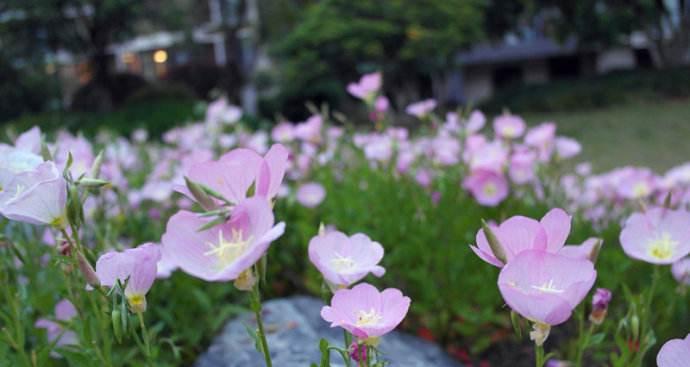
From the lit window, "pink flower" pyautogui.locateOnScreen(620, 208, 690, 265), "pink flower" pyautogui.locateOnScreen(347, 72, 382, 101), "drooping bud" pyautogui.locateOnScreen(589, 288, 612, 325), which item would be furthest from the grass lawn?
the lit window

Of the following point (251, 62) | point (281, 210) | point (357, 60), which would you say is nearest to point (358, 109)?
point (357, 60)

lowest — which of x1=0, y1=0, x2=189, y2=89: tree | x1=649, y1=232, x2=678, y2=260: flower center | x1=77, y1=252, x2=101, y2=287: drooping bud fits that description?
x1=0, y1=0, x2=189, y2=89: tree

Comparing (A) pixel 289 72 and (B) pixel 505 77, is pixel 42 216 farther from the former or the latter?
(B) pixel 505 77

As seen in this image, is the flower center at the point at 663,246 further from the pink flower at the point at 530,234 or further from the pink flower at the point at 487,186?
A: the pink flower at the point at 487,186

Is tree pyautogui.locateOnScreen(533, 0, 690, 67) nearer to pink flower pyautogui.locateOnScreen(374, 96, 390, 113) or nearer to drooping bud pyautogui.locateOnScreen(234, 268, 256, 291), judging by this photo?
pink flower pyautogui.locateOnScreen(374, 96, 390, 113)

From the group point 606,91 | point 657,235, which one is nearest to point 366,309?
point 657,235

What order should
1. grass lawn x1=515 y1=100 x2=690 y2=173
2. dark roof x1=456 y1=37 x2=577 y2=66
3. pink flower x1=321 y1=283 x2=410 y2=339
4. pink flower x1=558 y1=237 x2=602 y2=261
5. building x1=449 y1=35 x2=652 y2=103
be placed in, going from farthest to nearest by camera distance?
dark roof x1=456 y1=37 x2=577 y2=66, building x1=449 y1=35 x2=652 y2=103, grass lawn x1=515 y1=100 x2=690 y2=173, pink flower x1=558 y1=237 x2=602 y2=261, pink flower x1=321 y1=283 x2=410 y2=339
